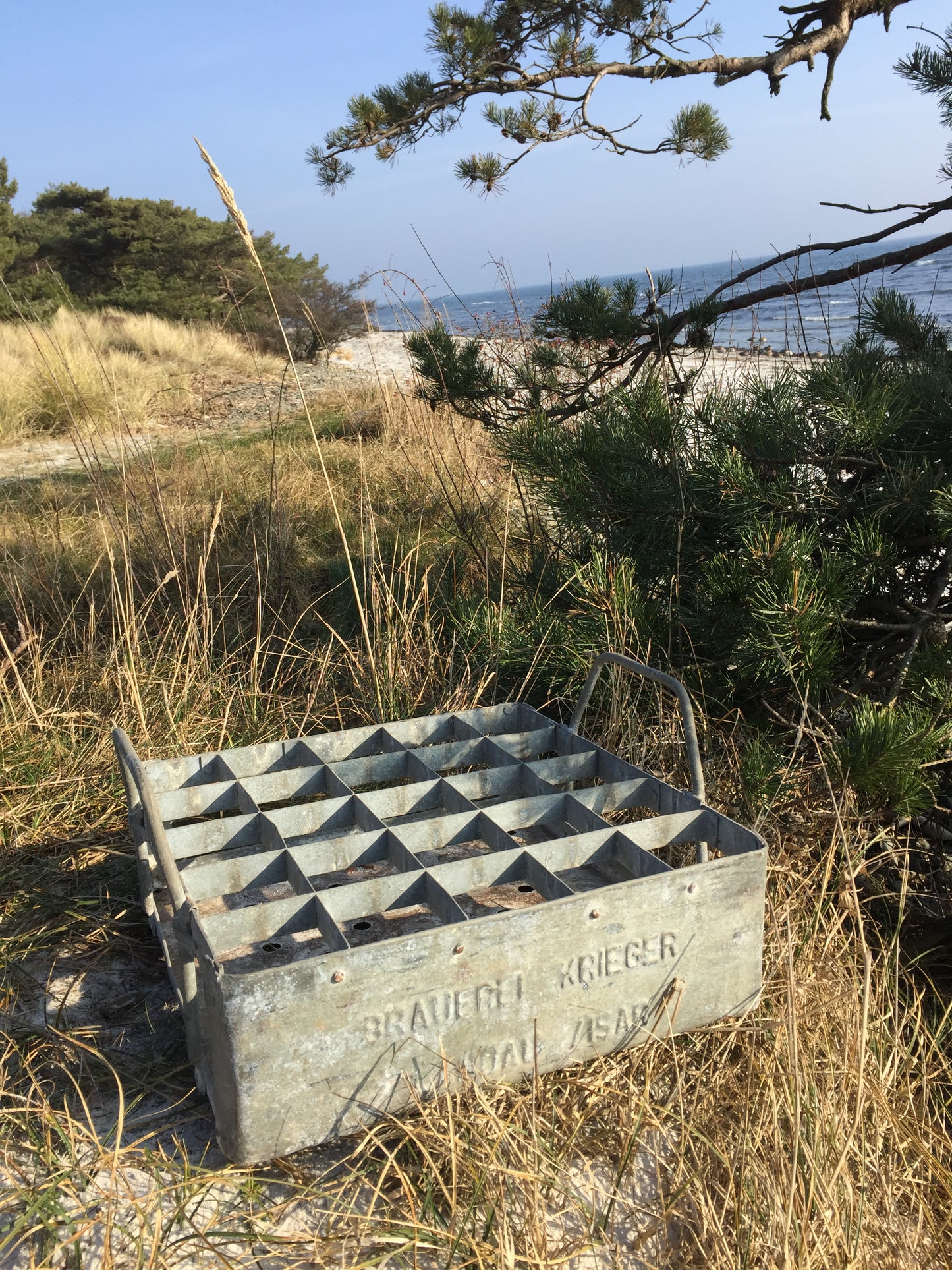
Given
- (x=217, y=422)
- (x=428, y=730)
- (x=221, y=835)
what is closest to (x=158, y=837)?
(x=221, y=835)

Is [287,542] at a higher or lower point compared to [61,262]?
lower

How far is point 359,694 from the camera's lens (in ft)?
8.56

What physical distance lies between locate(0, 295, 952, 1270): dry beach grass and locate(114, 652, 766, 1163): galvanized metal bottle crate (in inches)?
3.6

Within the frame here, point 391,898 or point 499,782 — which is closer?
point 391,898

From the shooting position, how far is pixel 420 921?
1.65m

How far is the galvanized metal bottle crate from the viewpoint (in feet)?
3.86

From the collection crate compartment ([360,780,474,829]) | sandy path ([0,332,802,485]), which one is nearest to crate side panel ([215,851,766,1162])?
crate compartment ([360,780,474,829])

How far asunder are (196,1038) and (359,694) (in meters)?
1.36

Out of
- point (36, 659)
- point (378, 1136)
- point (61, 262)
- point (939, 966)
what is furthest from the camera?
point (61, 262)

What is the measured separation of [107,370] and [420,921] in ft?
12.6

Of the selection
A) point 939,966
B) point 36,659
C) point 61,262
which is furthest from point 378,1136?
point 61,262

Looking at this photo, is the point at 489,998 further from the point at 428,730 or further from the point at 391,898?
the point at 428,730

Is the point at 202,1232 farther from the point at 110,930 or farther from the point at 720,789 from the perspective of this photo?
the point at 720,789

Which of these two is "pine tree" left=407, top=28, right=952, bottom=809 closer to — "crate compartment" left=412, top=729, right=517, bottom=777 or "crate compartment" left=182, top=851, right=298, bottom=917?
"crate compartment" left=412, top=729, right=517, bottom=777
